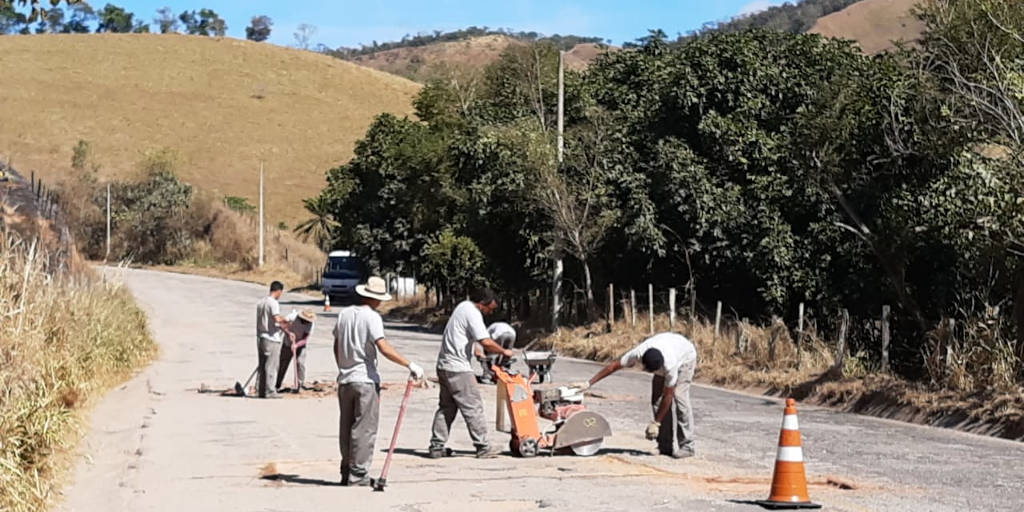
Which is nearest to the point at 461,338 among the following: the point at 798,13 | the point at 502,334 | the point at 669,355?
the point at 669,355

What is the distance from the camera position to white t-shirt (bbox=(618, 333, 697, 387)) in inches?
519

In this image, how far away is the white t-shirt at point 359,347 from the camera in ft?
38.7

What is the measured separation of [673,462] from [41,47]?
12858 cm

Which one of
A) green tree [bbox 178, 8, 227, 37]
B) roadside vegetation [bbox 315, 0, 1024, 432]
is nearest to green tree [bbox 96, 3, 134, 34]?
green tree [bbox 178, 8, 227, 37]

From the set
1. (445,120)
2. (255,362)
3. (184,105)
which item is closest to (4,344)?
(255,362)

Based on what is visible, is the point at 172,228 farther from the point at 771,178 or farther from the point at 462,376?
the point at 462,376

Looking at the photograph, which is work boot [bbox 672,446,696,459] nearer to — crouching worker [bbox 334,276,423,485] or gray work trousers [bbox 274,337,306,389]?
crouching worker [bbox 334,276,423,485]

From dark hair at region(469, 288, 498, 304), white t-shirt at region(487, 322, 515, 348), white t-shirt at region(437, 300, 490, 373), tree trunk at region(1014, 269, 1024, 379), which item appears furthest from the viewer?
white t-shirt at region(487, 322, 515, 348)

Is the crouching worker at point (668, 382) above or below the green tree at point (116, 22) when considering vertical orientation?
below

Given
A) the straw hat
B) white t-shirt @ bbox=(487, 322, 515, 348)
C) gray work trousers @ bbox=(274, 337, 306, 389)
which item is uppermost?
the straw hat

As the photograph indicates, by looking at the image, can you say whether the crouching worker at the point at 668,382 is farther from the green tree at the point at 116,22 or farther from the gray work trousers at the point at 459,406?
the green tree at the point at 116,22

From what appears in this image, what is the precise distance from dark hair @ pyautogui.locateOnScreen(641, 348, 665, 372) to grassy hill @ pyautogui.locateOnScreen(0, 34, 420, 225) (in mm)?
85816

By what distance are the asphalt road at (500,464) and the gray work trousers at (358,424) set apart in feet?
0.77

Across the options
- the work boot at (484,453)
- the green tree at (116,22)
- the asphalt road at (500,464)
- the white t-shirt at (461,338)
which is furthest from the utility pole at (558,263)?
the green tree at (116,22)
